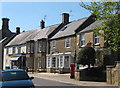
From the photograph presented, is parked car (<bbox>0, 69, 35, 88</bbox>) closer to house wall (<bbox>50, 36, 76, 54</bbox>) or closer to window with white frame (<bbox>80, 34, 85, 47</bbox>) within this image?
window with white frame (<bbox>80, 34, 85, 47</bbox>)

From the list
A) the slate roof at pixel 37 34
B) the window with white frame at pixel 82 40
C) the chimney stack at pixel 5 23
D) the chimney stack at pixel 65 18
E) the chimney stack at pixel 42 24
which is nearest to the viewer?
the window with white frame at pixel 82 40

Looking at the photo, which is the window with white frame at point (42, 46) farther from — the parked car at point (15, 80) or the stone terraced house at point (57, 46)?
the parked car at point (15, 80)

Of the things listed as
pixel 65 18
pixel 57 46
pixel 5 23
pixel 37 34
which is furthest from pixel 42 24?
pixel 5 23

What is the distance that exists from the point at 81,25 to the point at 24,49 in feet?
53.1

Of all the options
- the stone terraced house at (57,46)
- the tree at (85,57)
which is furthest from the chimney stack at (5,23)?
the tree at (85,57)

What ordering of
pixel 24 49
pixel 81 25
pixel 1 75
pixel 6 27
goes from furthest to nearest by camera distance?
1. pixel 6 27
2. pixel 24 49
3. pixel 81 25
4. pixel 1 75

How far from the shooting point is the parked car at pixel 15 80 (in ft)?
32.6

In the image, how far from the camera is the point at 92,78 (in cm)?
2214

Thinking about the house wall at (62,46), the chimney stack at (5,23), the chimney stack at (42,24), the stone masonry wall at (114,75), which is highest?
the chimney stack at (5,23)

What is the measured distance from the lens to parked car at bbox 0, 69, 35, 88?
391 inches

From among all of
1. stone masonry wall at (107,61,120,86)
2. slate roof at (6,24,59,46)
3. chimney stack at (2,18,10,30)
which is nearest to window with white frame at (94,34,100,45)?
stone masonry wall at (107,61,120,86)

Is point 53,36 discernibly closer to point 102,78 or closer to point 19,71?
point 102,78

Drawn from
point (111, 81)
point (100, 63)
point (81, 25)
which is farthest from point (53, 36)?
point (111, 81)

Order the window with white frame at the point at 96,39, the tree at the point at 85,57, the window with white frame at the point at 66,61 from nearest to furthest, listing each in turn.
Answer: the tree at the point at 85,57 → the window with white frame at the point at 96,39 → the window with white frame at the point at 66,61
